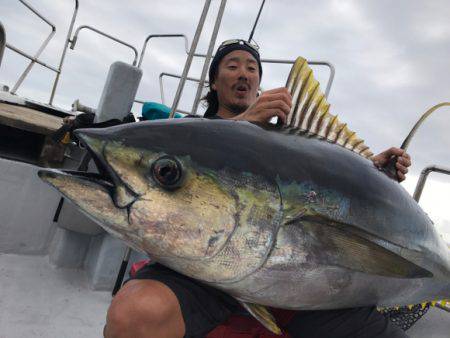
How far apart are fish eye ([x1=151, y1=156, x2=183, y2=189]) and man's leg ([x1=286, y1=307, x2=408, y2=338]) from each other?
824 millimetres

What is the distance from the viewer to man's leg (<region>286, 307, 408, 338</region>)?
1393mm

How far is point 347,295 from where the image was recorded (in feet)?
4.01

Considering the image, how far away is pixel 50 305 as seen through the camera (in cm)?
263

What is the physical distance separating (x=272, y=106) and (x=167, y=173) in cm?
58

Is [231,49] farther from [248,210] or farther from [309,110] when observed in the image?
[248,210]

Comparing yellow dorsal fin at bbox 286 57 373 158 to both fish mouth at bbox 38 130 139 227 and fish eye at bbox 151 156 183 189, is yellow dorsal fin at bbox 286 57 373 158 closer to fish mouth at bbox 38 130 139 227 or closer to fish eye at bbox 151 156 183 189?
fish eye at bbox 151 156 183 189

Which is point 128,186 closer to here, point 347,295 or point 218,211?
point 218,211

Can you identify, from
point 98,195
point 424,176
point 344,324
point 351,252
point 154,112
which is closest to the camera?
point 98,195

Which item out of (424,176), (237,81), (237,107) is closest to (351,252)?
(237,107)

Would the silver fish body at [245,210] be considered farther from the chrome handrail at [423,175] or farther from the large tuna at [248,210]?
the chrome handrail at [423,175]

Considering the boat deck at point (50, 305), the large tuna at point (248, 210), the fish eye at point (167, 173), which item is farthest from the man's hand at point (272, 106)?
the boat deck at point (50, 305)

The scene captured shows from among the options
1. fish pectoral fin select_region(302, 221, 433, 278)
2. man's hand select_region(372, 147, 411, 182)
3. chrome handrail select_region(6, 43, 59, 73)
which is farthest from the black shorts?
chrome handrail select_region(6, 43, 59, 73)

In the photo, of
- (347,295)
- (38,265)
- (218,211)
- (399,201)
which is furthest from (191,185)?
(38,265)

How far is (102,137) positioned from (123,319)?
24.0 inches
